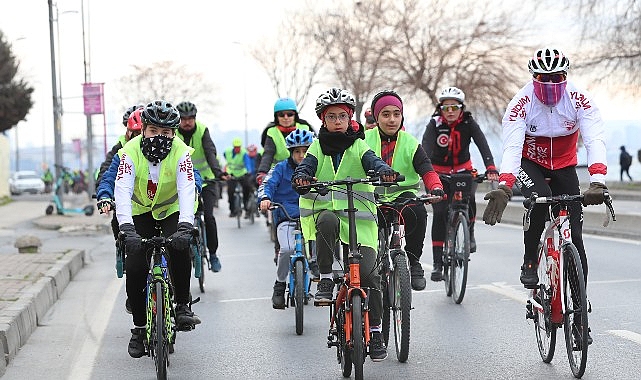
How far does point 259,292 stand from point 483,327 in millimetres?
3522

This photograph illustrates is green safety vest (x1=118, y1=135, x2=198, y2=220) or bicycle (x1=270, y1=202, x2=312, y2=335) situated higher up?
green safety vest (x1=118, y1=135, x2=198, y2=220)

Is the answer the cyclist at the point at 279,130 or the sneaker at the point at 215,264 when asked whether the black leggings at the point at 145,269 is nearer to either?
the cyclist at the point at 279,130

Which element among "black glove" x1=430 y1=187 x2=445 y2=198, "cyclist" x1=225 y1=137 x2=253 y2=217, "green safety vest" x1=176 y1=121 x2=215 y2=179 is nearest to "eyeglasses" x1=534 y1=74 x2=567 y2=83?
"black glove" x1=430 y1=187 x2=445 y2=198

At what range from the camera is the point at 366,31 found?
4788 cm

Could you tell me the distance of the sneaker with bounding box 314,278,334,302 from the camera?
6863mm

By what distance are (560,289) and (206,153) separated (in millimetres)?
6111

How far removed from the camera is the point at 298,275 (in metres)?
9.01

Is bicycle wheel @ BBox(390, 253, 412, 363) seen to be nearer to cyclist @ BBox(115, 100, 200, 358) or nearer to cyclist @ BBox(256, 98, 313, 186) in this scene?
cyclist @ BBox(115, 100, 200, 358)

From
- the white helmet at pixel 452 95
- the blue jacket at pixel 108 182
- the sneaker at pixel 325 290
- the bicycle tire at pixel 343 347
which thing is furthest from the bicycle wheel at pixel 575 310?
the white helmet at pixel 452 95

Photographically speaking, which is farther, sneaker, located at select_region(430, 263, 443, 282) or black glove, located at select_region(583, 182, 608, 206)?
sneaker, located at select_region(430, 263, 443, 282)

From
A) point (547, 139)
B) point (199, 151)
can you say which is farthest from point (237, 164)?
point (547, 139)

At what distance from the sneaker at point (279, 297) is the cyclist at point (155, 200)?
171cm

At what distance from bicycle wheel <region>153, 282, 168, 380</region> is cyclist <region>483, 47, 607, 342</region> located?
200 cm

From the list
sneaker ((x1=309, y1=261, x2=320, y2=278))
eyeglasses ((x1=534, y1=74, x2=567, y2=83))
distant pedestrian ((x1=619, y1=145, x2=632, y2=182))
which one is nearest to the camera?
eyeglasses ((x1=534, y1=74, x2=567, y2=83))
